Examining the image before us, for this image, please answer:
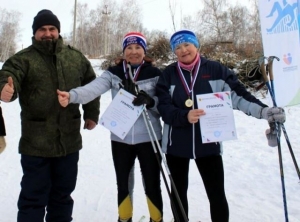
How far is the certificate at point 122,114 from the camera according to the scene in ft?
8.96

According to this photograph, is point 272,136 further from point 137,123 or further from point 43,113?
point 43,113

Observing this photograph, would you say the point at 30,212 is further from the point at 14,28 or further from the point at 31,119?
the point at 14,28

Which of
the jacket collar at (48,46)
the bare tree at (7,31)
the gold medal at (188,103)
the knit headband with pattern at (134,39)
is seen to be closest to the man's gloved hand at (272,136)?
the gold medal at (188,103)

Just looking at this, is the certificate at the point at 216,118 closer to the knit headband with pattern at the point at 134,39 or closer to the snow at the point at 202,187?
the knit headband with pattern at the point at 134,39

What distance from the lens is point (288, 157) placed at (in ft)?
17.0

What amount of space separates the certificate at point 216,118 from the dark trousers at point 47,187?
1208 mm

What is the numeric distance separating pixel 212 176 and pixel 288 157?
317cm

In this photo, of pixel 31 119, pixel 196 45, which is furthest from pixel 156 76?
pixel 31 119

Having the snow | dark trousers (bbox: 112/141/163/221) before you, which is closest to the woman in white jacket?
dark trousers (bbox: 112/141/163/221)

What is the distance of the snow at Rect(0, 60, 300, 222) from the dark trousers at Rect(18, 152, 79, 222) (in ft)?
1.89

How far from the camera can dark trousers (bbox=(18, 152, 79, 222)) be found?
104 inches

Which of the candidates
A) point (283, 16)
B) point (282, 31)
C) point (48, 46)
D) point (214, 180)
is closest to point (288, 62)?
point (282, 31)

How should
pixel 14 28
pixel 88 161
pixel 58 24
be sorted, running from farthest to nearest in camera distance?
pixel 14 28 < pixel 88 161 < pixel 58 24

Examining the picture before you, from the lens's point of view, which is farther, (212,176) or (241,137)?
(241,137)
